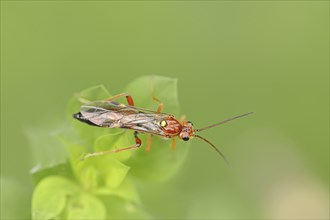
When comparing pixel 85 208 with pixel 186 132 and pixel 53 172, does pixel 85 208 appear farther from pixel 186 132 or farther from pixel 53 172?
pixel 186 132

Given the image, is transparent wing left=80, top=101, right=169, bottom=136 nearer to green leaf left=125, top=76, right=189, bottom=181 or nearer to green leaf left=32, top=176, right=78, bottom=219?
green leaf left=125, top=76, right=189, bottom=181

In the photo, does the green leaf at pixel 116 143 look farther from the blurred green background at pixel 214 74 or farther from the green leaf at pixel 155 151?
the blurred green background at pixel 214 74

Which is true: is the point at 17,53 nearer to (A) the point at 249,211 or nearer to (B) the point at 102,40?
(B) the point at 102,40

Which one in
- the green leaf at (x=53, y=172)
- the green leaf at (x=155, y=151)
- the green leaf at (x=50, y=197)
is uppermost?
the green leaf at (x=155, y=151)

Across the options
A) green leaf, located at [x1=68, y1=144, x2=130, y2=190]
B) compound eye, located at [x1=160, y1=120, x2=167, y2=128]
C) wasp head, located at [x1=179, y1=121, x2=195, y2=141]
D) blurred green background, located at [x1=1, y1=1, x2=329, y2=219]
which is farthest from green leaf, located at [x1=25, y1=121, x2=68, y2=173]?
blurred green background, located at [x1=1, y1=1, x2=329, y2=219]

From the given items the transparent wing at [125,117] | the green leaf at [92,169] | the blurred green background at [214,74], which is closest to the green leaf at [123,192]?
the green leaf at [92,169]

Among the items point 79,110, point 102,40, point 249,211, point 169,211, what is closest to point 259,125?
point 249,211

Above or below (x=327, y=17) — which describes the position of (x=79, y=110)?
below
